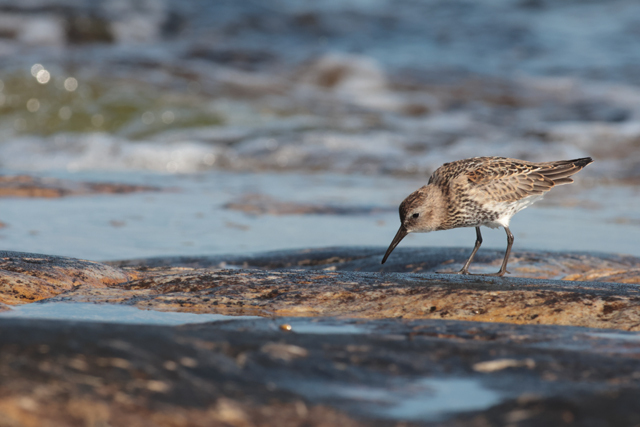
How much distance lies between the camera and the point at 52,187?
27.3 feet

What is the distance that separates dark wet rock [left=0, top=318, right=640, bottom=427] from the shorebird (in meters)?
2.90

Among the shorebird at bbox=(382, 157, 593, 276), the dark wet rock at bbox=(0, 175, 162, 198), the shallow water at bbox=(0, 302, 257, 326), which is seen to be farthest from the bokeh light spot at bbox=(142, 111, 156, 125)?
the shallow water at bbox=(0, 302, 257, 326)

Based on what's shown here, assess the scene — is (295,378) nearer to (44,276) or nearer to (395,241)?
(44,276)

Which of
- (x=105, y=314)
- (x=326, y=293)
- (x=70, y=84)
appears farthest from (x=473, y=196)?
(x=70, y=84)

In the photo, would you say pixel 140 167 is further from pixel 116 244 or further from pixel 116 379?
pixel 116 379

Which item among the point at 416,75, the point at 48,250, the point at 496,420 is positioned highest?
the point at 416,75

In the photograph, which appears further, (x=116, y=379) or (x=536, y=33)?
(x=536, y=33)

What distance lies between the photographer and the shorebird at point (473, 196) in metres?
5.83

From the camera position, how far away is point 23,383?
2.07 metres

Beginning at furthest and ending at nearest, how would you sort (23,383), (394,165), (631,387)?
(394,165), (631,387), (23,383)

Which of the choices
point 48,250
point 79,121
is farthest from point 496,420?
point 79,121

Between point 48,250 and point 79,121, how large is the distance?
1251cm

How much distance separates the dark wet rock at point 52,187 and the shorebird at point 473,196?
14.2ft

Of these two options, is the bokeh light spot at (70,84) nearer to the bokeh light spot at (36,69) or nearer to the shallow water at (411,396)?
the bokeh light spot at (36,69)
